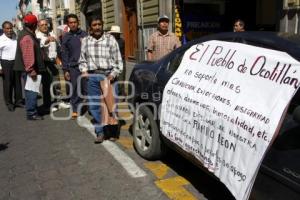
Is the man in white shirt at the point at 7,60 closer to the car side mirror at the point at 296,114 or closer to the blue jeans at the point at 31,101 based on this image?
the blue jeans at the point at 31,101

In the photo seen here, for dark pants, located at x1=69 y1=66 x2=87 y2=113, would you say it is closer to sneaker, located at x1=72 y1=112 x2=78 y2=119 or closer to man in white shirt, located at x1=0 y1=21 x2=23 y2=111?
sneaker, located at x1=72 y1=112 x2=78 y2=119

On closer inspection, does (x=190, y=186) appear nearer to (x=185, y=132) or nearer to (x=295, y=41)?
(x=185, y=132)

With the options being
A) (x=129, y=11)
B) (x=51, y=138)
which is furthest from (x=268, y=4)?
(x=51, y=138)

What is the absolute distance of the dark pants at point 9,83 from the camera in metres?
8.46

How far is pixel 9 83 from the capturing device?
28.0 ft

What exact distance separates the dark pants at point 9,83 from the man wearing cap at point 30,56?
4.99ft

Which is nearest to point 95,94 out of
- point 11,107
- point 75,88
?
point 75,88

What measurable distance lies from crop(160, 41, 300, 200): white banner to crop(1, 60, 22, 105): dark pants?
18.5ft

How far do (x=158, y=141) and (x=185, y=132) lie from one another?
2.94 ft

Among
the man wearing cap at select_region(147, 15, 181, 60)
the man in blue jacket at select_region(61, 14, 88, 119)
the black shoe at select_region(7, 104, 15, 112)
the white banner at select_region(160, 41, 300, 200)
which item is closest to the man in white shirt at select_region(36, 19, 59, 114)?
the man in blue jacket at select_region(61, 14, 88, 119)

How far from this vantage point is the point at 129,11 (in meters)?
14.7

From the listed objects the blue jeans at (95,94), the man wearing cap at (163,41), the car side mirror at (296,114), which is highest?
the man wearing cap at (163,41)

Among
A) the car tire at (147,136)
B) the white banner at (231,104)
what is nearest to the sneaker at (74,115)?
the car tire at (147,136)

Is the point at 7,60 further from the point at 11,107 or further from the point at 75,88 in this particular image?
the point at 75,88
